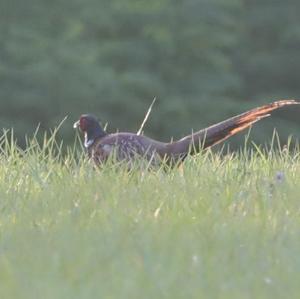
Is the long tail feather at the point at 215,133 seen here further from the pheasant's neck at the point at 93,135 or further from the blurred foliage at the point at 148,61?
the blurred foliage at the point at 148,61

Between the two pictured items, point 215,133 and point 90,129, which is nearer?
point 215,133

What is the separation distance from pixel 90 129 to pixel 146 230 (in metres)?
2.99

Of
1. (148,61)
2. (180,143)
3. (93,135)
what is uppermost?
(180,143)

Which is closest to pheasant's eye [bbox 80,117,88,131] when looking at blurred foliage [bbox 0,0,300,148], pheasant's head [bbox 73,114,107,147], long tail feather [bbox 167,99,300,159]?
pheasant's head [bbox 73,114,107,147]

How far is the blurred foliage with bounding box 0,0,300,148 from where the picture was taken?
22.8m

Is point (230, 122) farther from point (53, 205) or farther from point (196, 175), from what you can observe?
point (53, 205)

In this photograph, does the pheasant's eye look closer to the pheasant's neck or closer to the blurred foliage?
the pheasant's neck

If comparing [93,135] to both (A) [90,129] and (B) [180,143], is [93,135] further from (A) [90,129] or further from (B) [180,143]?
(B) [180,143]

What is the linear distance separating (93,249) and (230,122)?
103 inches

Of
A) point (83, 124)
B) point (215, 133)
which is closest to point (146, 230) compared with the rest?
point (215, 133)

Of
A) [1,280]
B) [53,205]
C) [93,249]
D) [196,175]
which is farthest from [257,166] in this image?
[1,280]

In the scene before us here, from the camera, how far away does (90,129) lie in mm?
7602

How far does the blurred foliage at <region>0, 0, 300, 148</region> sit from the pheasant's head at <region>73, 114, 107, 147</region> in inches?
534

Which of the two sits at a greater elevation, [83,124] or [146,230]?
[146,230]
